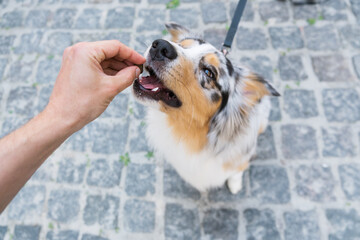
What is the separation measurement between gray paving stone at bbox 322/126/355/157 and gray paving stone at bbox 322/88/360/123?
175 millimetres

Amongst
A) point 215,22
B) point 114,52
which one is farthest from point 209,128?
point 215,22

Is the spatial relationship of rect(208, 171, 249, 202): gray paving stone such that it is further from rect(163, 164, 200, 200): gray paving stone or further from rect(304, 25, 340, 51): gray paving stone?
rect(304, 25, 340, 51): gray paving stone

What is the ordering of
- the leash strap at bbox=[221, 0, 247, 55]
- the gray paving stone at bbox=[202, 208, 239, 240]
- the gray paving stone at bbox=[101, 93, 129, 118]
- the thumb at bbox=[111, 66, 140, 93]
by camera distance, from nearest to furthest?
the thumb at bbox=[111, 66, 140, 93], the leash strap at bbox=[221, 0, 247, 55], the gray paving stone at bbox=[202, 208, 239, 240], the gray paving stone at bbox=[101, 93, 129, 118]

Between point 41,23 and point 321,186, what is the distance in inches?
222

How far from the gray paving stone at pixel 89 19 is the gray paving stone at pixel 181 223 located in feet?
12.0

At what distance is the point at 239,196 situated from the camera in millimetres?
3967

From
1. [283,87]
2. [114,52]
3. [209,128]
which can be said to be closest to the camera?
[114,52]

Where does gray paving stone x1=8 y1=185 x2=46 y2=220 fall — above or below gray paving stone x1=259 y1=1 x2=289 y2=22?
below

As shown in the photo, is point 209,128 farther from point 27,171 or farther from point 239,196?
point 27,171

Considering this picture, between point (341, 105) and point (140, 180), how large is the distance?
3.26 metres

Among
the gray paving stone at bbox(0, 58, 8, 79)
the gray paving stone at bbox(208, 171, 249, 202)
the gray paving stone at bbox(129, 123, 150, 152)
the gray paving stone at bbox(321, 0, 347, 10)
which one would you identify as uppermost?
the gray paving stone at bbox(321, 0, 347, 10)

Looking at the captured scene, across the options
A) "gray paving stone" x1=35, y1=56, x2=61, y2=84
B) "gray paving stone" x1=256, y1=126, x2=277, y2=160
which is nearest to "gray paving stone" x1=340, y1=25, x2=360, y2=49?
"gray paving stone" x1=256, y1=126, x2=277, y2=160

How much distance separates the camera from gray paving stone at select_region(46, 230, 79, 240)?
3.86 meters

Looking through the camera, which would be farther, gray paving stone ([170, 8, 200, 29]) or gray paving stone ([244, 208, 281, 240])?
gray paving stone ([170, 8, 200, 29])
